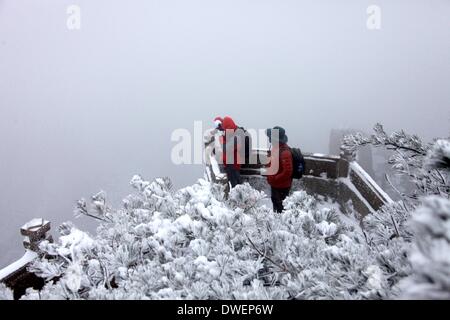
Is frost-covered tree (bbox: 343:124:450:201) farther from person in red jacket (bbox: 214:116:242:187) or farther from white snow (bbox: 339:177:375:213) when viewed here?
white snow (bbox: 339:177:375:213)

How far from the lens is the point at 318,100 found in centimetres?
11919

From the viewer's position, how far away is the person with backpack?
632 cm

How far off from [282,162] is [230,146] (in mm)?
1824

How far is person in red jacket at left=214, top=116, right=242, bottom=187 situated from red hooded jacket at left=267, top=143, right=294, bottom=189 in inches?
58.6

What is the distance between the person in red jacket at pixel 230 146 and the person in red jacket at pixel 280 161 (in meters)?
1.46

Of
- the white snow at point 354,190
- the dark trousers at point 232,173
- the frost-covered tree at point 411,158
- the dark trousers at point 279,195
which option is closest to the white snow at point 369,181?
the white snow at point 354,190

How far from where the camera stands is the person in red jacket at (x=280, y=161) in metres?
6.31

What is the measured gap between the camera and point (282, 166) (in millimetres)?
6566

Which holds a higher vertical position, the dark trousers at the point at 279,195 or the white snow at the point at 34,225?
the dark trousers at the point at 279,195

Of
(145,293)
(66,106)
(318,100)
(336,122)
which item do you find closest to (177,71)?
(66,106)

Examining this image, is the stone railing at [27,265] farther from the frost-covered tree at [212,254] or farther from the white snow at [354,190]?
the white snow at [354,190]

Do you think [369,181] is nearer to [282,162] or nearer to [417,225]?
[282,162]

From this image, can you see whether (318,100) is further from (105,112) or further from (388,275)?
(388,275)
